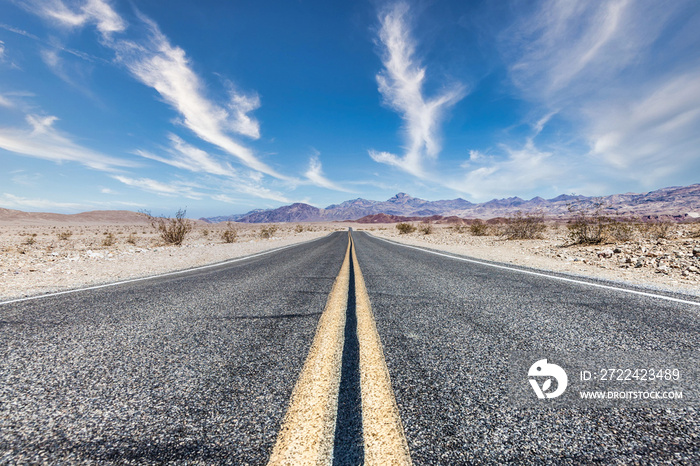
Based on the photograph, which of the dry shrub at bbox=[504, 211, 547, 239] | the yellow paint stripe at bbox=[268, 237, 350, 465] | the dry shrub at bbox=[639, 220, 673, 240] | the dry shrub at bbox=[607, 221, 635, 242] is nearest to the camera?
the yellow paint stripe at bbox=[268, 237, 350, 465]

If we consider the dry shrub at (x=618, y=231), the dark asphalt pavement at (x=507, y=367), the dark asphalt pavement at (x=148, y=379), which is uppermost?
the dry shrub at (x=618, y=231)

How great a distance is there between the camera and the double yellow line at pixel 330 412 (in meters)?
0.83

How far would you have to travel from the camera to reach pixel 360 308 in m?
2.59

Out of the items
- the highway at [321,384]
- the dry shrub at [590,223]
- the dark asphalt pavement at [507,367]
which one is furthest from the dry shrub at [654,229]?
the highway at [321,384]

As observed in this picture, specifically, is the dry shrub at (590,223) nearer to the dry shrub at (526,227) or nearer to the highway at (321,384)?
the dry shrub at (526,227)

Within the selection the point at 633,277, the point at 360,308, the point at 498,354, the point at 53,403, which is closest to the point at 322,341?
the point at 360,308

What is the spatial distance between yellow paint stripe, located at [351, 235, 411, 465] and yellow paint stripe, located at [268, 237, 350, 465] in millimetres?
120

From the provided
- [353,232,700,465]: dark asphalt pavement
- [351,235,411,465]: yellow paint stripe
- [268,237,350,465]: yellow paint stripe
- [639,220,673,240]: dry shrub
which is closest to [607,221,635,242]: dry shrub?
[639,220,673,240]: dry shrub

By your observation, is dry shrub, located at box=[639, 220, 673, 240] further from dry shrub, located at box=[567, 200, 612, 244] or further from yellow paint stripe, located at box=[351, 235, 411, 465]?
yellow paint stripe, located at box=[351, 235, 411, 465]

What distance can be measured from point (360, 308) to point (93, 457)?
76.8 inches

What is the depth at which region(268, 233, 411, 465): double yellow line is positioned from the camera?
83 centimetres

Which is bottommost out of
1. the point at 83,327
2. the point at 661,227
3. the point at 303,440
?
the point at 83,327

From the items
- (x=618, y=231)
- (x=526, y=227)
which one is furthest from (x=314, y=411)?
(x=526, y=227)

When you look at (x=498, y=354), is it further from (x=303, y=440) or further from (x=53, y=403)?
(x=53, y=403)
